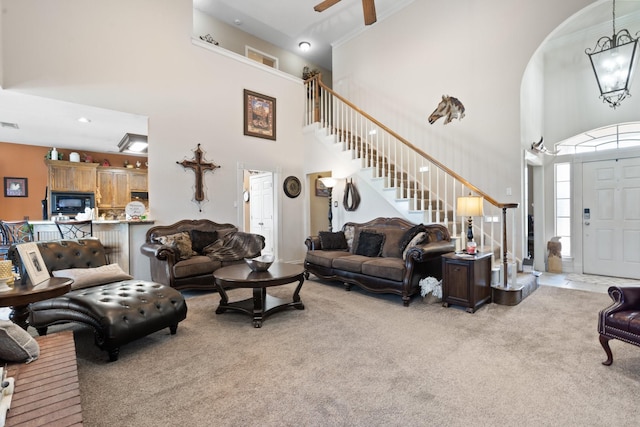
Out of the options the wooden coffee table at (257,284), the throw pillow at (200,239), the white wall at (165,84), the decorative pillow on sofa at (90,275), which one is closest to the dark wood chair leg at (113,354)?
the decorative pillow on sofa at (90,275)

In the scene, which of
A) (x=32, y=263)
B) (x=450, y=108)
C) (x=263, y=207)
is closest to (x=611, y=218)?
(x=450, y=108)

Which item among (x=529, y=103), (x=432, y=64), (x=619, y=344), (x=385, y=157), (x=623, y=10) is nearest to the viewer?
(x=619, y=344)

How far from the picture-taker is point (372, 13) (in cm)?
392

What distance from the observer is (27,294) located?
2115mm

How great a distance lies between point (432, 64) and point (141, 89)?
5260 millimetres

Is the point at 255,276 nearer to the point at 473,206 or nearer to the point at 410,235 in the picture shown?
the point at 410,235

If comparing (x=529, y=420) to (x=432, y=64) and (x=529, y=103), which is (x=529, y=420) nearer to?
(x=529, y=103)

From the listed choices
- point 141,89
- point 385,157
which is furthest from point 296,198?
point 141,89

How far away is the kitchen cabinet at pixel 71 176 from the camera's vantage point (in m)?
7.18

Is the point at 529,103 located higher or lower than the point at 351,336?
higher

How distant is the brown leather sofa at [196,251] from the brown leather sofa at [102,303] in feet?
2.99

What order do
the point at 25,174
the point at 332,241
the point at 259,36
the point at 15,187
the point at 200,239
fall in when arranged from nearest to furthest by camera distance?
the point at 200,239
the point at 332,241
the point at 15,187
the point at 25,174
the point at 259,36

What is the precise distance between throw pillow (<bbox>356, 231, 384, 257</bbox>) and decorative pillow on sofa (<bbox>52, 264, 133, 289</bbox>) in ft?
10.6

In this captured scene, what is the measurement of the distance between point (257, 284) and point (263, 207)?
423cm
